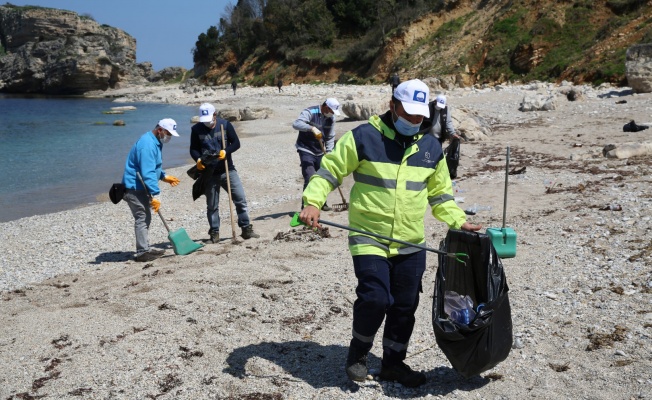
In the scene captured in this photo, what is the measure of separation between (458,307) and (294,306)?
6.17 feet

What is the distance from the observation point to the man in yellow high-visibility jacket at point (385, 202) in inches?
159

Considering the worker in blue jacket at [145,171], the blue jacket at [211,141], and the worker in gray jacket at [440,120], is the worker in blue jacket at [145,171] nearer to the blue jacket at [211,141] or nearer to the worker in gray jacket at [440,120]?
the blue jacket at [211,141]

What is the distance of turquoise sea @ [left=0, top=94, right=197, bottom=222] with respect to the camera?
1647 centimetres

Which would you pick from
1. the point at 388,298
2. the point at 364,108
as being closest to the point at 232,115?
the point at 364,108

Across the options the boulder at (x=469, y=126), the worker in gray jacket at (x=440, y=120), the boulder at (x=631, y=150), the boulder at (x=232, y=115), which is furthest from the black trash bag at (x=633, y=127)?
the boulder at (x=232, y=115)

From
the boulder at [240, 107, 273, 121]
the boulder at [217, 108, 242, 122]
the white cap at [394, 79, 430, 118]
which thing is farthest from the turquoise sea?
the white cap at [394, 79, 430, 118]

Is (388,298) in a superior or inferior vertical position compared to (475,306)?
superior

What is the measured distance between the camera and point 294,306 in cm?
589

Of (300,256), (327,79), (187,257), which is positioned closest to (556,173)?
(300,256)

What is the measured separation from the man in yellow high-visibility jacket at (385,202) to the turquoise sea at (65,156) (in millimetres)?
12284

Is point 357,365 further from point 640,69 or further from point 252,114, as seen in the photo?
point 252,114

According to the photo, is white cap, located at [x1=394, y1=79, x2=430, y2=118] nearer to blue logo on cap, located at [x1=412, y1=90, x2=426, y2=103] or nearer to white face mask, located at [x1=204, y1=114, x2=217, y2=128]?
blue logo on cap, located at [x1=412, y1=90, x2=426, y2=103]

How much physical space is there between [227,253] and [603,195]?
5.17 metres

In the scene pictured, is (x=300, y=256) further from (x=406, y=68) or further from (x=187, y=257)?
(x=406, y=68)
